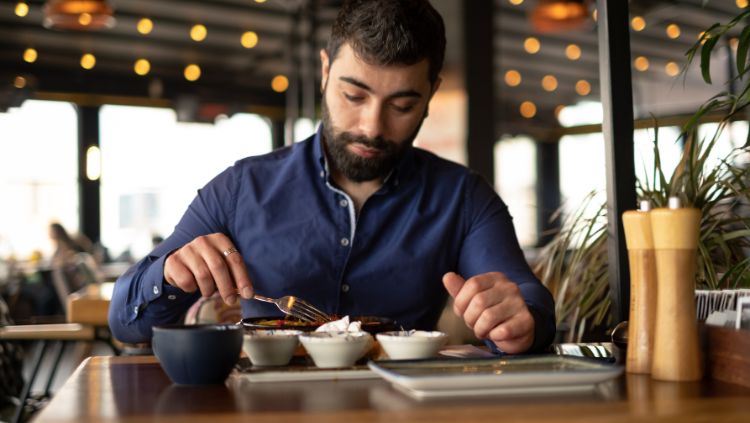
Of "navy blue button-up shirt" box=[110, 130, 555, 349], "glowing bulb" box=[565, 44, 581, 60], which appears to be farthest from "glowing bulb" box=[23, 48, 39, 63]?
"navy blue button-up shirt" box=[110, 130, 555, 349]

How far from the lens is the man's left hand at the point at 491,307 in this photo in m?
1.40

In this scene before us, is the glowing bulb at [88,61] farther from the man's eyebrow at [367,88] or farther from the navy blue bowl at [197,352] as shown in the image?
the navy blue bowl at [197,352]

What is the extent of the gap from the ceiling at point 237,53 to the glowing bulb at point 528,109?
0.85 meters

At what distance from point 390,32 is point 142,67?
11565mm

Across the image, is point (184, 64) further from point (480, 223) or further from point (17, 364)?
point (480, 223)

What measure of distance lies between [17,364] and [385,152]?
98.1 inches

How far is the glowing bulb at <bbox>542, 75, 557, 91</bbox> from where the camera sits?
15.2 metres

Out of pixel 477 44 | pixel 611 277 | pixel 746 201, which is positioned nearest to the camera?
pixel 611 277

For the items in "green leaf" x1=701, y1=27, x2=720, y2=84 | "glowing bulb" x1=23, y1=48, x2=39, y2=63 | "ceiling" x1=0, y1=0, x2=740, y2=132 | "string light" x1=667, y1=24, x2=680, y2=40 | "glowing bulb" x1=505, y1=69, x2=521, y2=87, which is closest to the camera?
"green leaf" x1=701, y1=27, x2=720, y2=84

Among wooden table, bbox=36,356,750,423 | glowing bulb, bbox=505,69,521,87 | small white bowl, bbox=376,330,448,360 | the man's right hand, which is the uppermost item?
glowing bulb, bbox=505,69,521,87

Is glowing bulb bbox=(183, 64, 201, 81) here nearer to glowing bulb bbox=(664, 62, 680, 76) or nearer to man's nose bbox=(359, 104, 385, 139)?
glowing bulb bbox=(664, 62, 680, 76)

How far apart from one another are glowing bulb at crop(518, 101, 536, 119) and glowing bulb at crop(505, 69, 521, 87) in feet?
4.48

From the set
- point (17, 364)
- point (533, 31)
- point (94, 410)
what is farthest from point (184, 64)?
point (94, 410)

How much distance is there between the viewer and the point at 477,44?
7129mm
